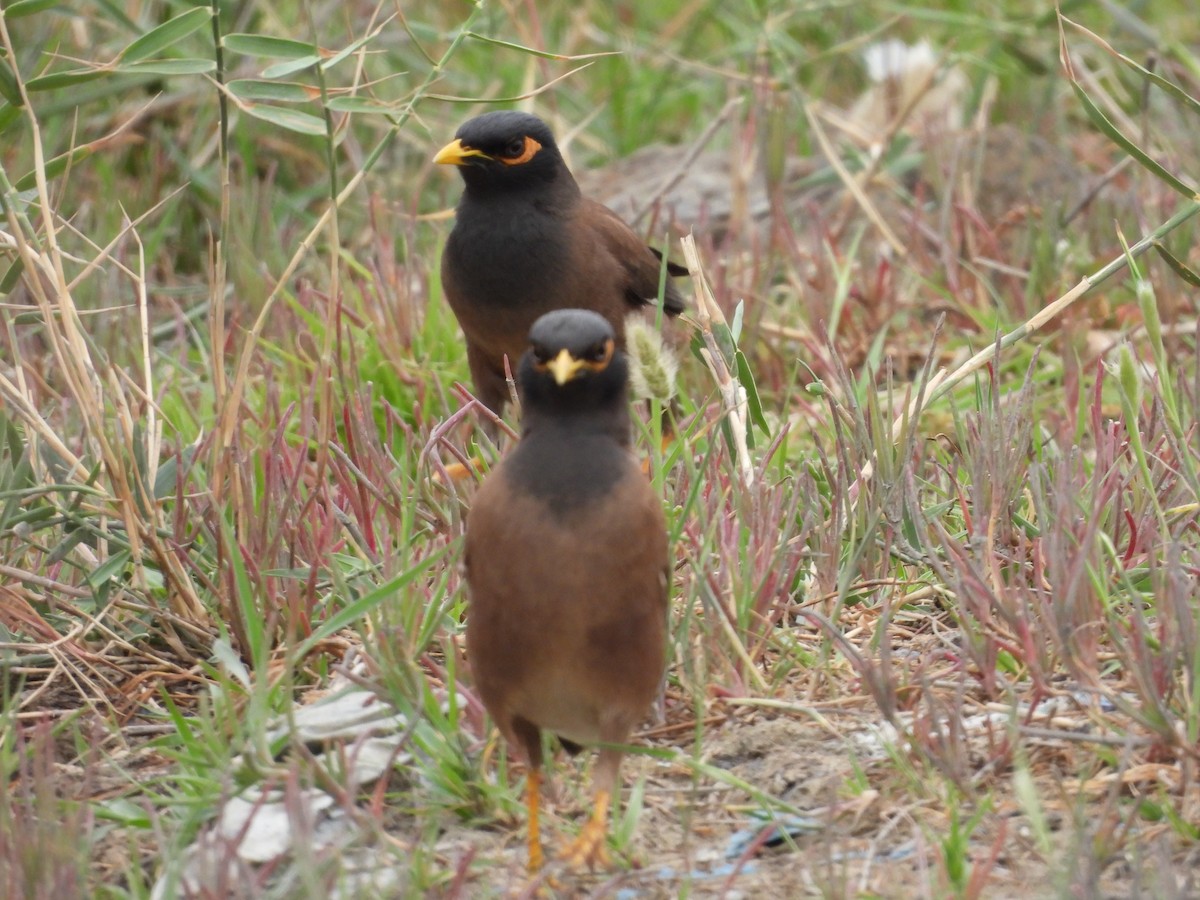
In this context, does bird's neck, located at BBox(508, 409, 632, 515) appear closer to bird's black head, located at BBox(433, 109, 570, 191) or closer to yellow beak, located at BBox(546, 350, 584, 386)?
yellow beak, located at BBox(546, 350, 584, 386)

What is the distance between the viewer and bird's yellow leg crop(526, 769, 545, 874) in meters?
2.48

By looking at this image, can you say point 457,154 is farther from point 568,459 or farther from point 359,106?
point 568,459

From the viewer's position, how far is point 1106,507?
3143 mm

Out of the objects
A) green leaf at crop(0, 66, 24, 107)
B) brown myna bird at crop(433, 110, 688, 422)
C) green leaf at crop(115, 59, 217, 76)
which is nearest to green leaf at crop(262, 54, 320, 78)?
green leaf at crop(115, 59, 217, 76)

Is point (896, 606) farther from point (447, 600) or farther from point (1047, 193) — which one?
point (1047, 193)

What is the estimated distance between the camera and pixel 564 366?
100 inches

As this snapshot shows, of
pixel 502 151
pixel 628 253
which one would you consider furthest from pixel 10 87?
pixel 628 253

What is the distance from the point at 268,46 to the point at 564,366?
1249mm

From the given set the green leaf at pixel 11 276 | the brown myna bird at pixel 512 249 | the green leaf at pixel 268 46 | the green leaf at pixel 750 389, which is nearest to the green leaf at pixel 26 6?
the green leaf at pixel 268 46

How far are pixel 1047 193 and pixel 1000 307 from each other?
1.34 meters

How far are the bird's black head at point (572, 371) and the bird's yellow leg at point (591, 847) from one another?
0.65 metres

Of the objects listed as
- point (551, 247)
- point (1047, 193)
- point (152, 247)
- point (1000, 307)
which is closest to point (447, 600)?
point (551, 247)

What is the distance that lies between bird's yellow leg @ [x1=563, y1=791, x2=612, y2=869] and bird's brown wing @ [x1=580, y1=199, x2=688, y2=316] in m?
2.54

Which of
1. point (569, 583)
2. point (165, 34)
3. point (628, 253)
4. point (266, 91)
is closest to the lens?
point (569, 583)
